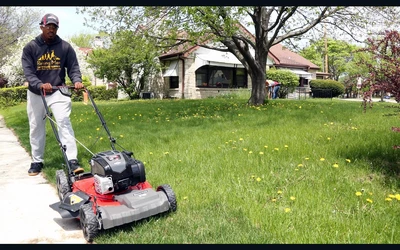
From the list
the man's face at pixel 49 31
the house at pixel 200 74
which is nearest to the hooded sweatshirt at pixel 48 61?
the man's face at pixel 49 31

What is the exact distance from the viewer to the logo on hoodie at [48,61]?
474 cm

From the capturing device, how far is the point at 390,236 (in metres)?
2.87

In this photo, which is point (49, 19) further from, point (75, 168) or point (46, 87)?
point (75, 168)

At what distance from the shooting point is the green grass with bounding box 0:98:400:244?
294 centimetres

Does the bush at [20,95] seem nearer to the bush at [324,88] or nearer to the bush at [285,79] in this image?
the bush at [285,79]

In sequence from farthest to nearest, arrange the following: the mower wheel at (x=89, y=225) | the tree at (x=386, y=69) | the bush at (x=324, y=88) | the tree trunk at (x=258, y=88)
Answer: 1. the bush at (x=324, y=88)
2. the tree trunk at (x=258, y=88)
3. the tree at (x=386, y=69)
4. the mower wheel at (x=89, y=225)

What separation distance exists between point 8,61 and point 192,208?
102 feet

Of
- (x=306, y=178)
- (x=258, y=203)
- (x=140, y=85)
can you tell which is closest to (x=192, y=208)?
(x=258, y=203)

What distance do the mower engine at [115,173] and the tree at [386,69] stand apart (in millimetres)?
2476

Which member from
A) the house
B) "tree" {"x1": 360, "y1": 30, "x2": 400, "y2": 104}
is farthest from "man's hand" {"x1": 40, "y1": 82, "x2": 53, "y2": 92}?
the house

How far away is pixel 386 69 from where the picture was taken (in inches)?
156

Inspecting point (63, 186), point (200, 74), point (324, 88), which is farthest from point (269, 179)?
point (324, 88)

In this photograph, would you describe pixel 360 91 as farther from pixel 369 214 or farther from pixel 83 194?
pixel 83 194

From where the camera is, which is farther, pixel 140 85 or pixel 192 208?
pixel 140 85
